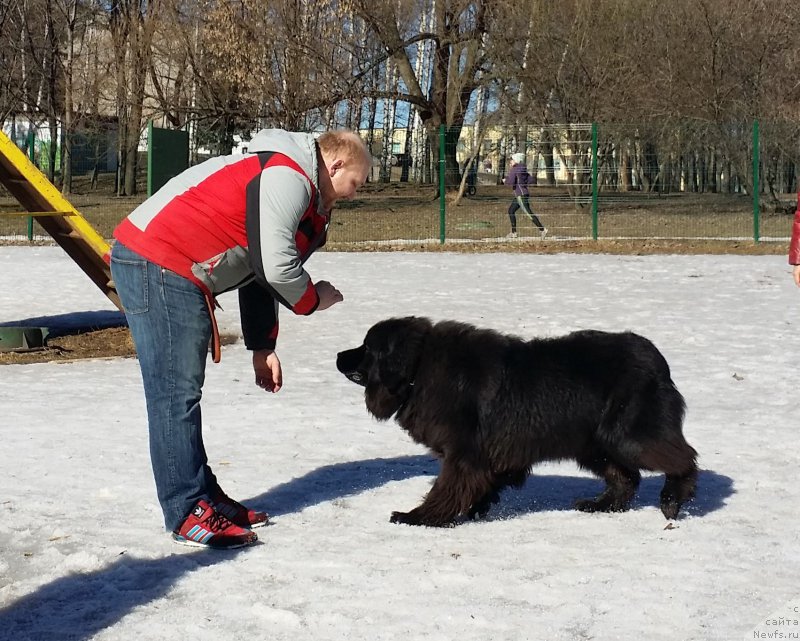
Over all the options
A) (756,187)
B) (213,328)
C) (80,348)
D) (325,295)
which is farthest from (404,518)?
(756,187)

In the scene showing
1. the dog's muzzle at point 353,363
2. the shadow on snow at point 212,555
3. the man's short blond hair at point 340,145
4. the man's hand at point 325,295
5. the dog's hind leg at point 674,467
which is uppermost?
the man's short blond hair at point 340,145

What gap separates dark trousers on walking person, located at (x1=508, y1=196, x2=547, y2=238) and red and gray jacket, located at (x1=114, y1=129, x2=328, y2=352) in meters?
16.1

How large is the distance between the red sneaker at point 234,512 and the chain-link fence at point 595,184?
47.9 feet

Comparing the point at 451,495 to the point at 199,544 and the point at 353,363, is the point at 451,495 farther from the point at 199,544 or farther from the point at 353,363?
the point at 199,544

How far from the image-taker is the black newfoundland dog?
163 inches

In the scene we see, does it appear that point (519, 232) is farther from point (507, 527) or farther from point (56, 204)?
point (507, 527)

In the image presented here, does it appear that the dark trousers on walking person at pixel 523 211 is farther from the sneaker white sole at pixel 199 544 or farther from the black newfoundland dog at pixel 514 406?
the sneaker white sole at pixel 199 544

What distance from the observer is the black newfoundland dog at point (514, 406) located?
13.6ft

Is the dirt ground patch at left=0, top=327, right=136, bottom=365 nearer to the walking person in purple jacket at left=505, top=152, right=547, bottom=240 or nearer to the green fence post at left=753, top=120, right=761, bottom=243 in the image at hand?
the walking person in purple jacket at left=505, top=152, right=547, bottom=240

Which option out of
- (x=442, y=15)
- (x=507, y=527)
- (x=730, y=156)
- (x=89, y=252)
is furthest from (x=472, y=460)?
(x=442, y=15)

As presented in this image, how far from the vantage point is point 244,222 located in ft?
12.0

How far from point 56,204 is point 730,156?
15.6m

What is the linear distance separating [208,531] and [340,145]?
1.51 meters

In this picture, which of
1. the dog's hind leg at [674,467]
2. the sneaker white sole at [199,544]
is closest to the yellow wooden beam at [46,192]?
the sneaker white sole at [199,544]
